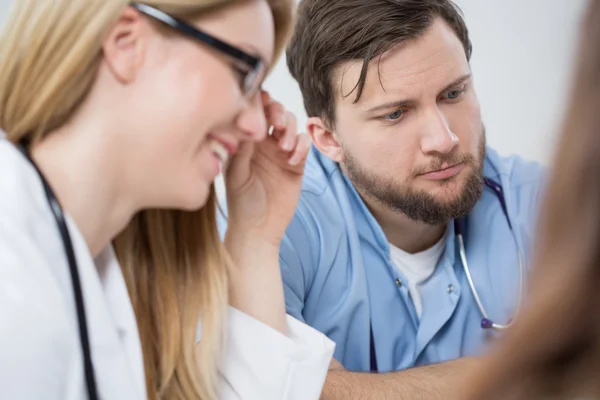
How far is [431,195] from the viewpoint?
64.3 inches

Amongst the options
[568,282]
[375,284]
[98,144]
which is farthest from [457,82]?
[568,282]

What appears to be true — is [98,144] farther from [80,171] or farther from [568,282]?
[568,282]

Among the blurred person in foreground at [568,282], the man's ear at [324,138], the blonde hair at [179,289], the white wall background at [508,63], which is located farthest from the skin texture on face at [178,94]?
the white wall background at [508,63]

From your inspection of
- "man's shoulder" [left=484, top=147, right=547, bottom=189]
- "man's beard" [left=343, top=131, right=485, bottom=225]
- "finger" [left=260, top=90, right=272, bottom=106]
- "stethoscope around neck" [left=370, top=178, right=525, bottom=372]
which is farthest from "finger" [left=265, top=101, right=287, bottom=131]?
"man's shoulder" [left=484, top=147, right=547, bottom=189]

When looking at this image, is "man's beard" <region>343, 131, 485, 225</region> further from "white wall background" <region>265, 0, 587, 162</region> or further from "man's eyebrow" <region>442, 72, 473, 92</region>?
"white wall background" <region>265, 0, 587, 162</region>

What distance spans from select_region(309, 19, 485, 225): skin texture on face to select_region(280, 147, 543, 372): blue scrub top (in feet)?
0.33

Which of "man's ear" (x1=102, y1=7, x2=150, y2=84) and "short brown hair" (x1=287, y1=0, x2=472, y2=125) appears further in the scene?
"short brown hair" (x1=287, y1=0, x2=472, y2=125)

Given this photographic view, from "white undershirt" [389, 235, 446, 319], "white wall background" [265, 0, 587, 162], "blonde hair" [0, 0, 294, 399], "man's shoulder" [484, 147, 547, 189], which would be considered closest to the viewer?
"blonde hair" [0, 0, 294, 399]

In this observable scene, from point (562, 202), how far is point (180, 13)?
0.59 metres

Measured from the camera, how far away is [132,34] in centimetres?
94

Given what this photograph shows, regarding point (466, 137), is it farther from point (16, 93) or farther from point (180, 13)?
point (16, 93)

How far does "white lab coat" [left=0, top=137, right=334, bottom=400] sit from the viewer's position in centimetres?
86

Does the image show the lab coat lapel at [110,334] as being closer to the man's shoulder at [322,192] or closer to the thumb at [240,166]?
the thumb at [240,166]

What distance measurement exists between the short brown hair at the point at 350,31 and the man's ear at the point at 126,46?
727 millimetres
